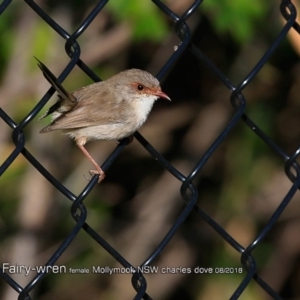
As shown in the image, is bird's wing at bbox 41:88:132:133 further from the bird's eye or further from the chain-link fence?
the chain-link fence

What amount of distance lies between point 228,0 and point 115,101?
1.10m

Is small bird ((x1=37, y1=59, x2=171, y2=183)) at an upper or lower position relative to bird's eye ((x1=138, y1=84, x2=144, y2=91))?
lower

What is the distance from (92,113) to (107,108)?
174 mm

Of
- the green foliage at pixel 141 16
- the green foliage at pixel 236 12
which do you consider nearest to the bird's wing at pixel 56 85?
the green foliage at pixel 141 16

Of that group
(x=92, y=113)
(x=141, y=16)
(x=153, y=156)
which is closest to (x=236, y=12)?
(x=141, y=16)

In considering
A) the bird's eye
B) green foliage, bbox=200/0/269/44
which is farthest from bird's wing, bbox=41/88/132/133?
green foliage, bbox=200/0/269/44

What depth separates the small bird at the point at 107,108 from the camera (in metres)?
4.34

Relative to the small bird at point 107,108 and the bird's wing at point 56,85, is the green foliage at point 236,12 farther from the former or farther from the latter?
the bird's wing at point 56,85

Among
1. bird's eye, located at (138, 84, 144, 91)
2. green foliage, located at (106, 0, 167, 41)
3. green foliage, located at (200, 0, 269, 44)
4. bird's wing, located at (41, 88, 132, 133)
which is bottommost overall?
bird's wing, located at (41, 88, 132, 133)

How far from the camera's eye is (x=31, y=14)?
19.4 ft

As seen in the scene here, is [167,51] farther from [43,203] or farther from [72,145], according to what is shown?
[43,203]

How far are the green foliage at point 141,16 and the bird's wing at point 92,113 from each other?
70 cm

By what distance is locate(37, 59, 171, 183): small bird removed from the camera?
4.34m

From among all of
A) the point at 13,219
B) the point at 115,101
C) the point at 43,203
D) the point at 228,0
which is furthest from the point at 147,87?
the point at 13,219
